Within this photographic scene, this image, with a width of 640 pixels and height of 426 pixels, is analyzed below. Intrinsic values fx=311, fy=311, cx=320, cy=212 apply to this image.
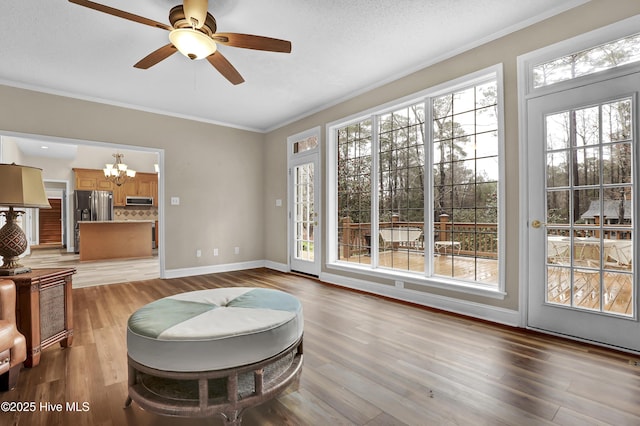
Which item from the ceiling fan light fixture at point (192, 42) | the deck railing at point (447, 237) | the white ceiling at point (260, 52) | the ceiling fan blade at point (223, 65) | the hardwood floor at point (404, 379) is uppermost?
the white ceiling at point (260, 52)

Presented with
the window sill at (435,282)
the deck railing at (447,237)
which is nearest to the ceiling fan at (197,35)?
the deck railing at (447,237)

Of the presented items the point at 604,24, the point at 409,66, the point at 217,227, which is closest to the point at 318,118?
the point at 409,66

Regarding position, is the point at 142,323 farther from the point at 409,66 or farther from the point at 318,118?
the point at 318,118

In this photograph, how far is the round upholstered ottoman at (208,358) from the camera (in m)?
1.35

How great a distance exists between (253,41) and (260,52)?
983 mm

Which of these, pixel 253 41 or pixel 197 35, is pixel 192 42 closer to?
pixel 197 35

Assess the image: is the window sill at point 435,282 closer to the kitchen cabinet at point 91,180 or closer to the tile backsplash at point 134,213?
the tile backsplash at point 134,213

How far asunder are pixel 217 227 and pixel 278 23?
3781mm

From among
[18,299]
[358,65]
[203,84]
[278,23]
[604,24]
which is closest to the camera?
[18,299]

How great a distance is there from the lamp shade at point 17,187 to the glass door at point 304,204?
11.2ft

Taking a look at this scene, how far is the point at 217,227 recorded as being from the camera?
221 inches

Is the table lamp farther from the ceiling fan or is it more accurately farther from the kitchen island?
the kitchen island

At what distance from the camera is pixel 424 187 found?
356 centimetres

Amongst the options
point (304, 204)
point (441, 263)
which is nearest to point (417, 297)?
point (441, 263)
